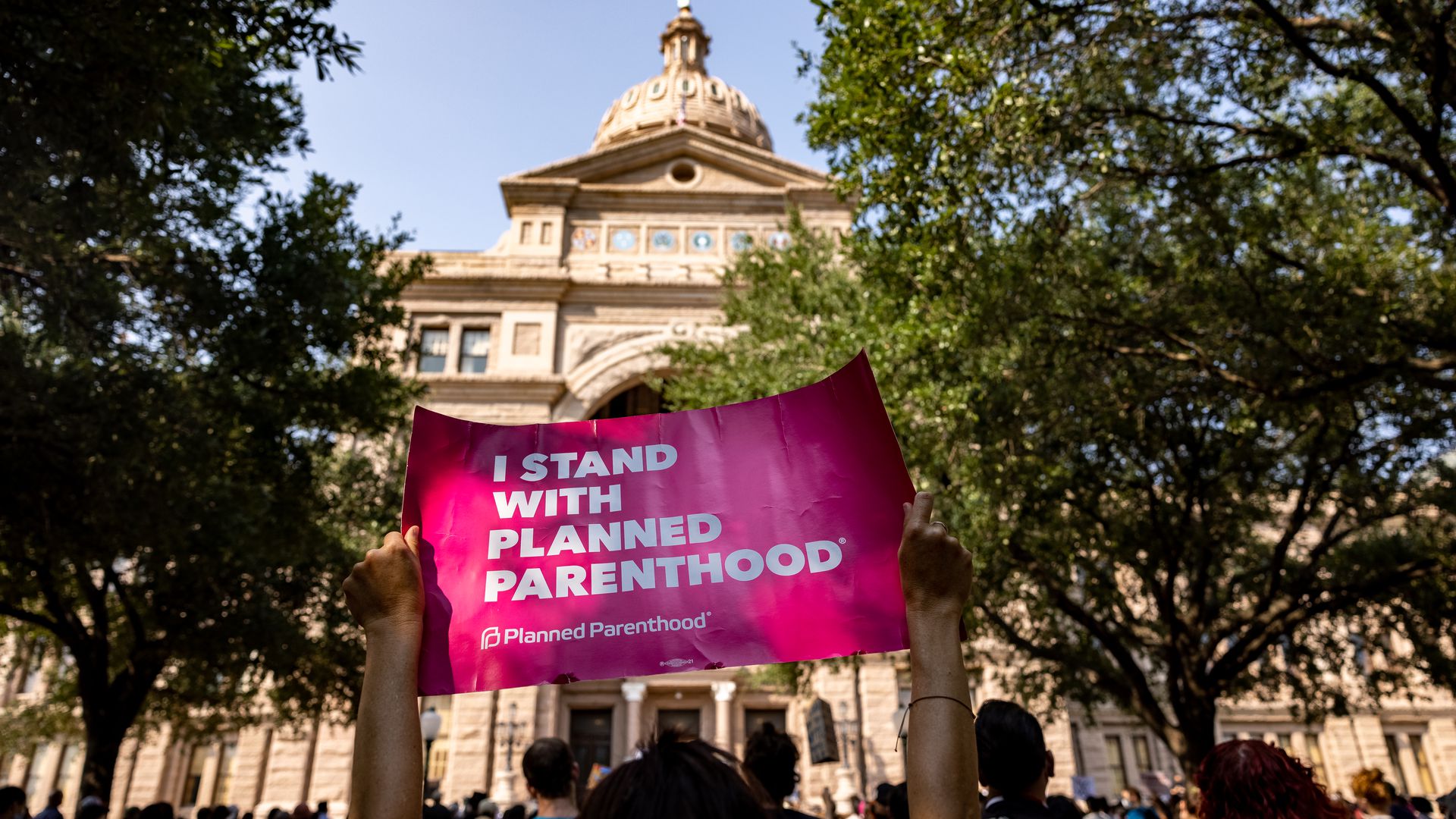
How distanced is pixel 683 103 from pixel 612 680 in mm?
26892

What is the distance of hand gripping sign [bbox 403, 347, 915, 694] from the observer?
10.1 ft

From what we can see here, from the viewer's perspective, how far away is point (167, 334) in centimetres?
1195

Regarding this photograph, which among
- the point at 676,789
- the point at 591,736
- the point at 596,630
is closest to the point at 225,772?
the point at 591,736

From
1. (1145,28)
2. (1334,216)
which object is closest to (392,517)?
(1145,28)

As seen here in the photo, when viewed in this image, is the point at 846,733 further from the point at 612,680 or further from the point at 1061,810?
the point at 1061,810

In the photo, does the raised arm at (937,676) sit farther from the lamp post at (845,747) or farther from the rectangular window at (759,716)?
the rectangular window at (759,716)

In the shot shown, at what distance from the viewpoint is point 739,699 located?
1123 inches

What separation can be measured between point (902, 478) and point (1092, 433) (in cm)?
1324

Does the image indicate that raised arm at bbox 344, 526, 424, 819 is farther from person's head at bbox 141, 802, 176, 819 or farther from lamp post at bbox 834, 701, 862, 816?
lamp post at bbox 834, 701, 862, 816

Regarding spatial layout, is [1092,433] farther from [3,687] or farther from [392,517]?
[3,687]

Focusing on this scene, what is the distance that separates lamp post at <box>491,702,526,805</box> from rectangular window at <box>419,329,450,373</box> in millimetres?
11359

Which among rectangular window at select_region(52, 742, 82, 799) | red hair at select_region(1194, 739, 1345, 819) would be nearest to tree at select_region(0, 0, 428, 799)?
red hair at select_region(1194, 739, 1345, 819)

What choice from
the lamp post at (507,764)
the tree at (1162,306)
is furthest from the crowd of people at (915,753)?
the lamp post at (507,764)

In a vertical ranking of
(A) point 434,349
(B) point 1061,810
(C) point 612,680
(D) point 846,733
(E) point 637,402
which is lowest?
(B) point 1061,810
